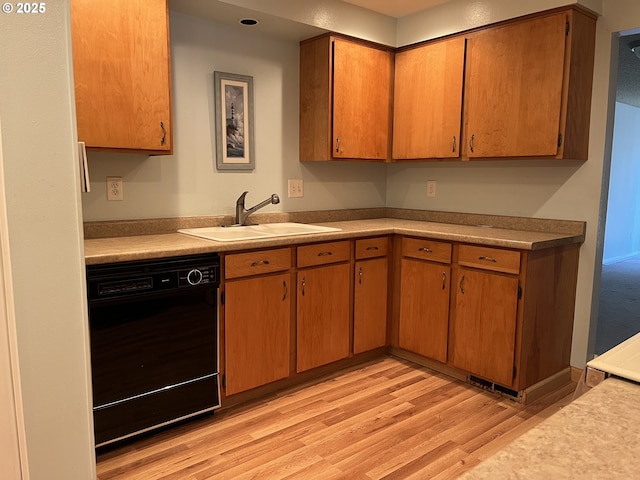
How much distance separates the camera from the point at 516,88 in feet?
9.12

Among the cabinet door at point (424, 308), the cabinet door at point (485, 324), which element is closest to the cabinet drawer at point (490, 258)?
the cabinet door at point (485, 324)

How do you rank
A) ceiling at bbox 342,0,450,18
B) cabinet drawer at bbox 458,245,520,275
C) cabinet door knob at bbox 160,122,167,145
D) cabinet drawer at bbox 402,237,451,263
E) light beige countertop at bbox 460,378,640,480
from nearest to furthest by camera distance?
light beige countertop at bbox 460,378,640,480 → cabinet door knob at bbox 160,122,167,145 → cabinet drawer at bbox 458,245,520,275 → cabinet drawer at bbox 402,237,451,263 → ceiling at bbox 342,0,450,18

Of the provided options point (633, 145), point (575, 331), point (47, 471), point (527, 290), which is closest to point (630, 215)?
point (633, 145)

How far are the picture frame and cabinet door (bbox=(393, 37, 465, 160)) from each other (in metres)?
1.08

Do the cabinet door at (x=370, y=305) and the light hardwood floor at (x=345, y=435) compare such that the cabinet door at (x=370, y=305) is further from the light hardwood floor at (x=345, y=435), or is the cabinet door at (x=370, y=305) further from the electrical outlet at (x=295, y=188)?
the electrical outlet at (x=295, y=188)

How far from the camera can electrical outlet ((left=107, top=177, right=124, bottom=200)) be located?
8.39 feet

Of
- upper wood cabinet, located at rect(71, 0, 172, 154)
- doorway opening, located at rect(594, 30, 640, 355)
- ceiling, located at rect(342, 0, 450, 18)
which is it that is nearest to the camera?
upper wood cabinet, located at rect(71, 0, 172, 154)

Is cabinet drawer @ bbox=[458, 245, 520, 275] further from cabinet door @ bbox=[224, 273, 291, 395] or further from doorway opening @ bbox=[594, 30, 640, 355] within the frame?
doorway opening @ bbox=[594, 30, 640, 355]

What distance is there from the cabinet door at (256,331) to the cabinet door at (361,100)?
113 centimetres

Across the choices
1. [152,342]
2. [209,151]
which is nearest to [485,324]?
[152,342]

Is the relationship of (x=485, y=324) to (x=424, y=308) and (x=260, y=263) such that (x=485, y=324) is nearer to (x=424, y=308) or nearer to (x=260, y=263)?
(x=424, y=308)

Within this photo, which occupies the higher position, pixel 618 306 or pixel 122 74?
pixel 122 74

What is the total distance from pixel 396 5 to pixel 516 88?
1007 mm

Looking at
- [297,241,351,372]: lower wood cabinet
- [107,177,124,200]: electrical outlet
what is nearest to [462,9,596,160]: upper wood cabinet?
[297,241,351,372]: lower wood cabinet
